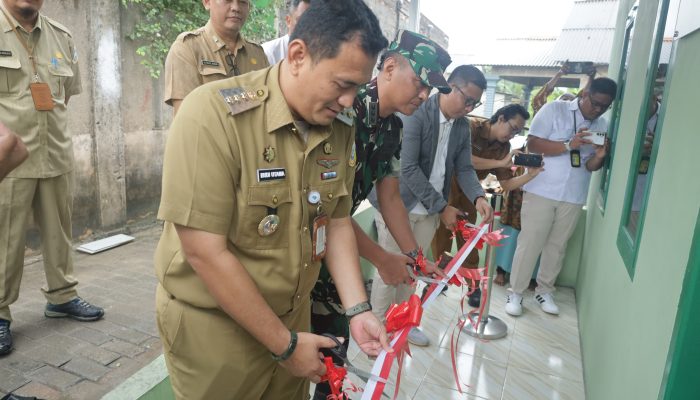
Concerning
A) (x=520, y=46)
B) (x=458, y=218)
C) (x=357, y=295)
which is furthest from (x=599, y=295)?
(x=520, y=46)

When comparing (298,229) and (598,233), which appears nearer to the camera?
(298,229)

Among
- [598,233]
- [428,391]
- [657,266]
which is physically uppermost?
[657,266]

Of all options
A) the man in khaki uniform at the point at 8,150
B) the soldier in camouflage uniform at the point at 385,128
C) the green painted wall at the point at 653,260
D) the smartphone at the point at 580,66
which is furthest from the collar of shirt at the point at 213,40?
the smartphone at the point at 580,66

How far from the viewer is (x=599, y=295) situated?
298 centimetres

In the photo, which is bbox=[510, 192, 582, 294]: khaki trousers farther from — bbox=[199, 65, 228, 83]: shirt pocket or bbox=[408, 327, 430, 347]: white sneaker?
bbox=[199, 65, 228, 83]: shirt pocket

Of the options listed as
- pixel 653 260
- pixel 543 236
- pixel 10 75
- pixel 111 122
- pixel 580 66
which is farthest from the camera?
pixel 111 122

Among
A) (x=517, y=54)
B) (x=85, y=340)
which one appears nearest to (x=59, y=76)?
(x=85, y=340)

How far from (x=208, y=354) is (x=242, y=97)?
73 cm

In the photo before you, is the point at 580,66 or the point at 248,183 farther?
the point at 580,66

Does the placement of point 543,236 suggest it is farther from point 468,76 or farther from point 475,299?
point 468,76

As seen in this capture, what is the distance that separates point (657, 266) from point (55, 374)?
287 cm

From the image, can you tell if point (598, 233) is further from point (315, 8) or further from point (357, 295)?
point (315, 8)

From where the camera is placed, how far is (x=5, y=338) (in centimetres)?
265

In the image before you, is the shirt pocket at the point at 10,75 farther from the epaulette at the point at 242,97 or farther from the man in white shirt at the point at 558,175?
the man in white shirt at the point at 558,175
